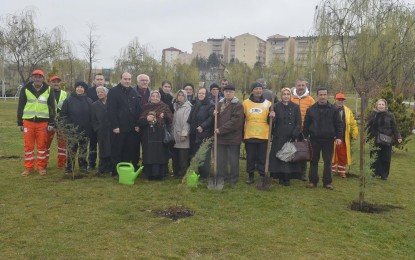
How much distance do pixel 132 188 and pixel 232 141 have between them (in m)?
1.96

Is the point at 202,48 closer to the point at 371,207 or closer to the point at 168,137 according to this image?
the point at 168,137

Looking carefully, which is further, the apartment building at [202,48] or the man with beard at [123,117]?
the apartment building at [202,48]

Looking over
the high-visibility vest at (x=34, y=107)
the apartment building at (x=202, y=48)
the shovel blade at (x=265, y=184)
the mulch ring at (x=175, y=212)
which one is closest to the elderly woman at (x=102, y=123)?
the high-visibility vest at (x=34, y=107)

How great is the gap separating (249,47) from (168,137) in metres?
93.0

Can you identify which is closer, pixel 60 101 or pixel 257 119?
pixel 257 119

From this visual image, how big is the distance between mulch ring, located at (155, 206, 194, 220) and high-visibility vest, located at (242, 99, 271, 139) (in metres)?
2.18

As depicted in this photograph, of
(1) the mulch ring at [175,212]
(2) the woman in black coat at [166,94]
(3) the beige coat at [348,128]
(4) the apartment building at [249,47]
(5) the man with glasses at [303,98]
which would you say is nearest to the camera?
(1) the mulch ring at [175,212]

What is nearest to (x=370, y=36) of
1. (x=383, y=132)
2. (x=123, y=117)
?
(x=383, y=132)

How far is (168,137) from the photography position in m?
7.27

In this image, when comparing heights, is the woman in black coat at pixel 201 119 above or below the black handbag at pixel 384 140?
above

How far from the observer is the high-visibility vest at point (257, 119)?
7086 millimetres

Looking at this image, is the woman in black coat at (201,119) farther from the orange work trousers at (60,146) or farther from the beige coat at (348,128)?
the beige coat at (348,128)

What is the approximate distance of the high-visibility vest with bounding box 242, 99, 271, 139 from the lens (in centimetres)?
709

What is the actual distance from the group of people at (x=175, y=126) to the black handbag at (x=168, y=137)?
40 millimetres
